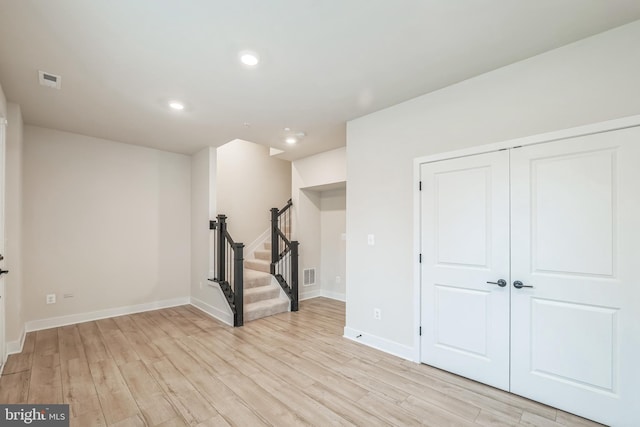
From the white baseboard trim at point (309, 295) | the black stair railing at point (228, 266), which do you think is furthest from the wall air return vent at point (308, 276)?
the black stair railing at point (228, 266)

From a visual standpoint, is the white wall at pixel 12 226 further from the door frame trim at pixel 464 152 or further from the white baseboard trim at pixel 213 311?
the door frame trim at pixel 464 152

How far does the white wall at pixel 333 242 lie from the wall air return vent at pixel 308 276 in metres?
0.22

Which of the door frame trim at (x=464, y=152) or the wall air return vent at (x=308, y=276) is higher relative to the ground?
the door frame trim at (x=464, y=152)

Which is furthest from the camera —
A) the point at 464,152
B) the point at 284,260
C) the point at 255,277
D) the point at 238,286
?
the point at 284,260

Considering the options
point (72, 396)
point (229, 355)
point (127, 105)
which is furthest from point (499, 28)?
point (72, 396)

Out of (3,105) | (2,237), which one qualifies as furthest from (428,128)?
(2,237)

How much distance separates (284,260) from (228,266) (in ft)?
3.28

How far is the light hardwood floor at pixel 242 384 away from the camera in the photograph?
2.12 meters

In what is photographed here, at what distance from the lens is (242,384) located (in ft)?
8.44

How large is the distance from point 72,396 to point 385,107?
4.01 meters

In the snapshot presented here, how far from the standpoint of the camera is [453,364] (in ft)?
8.93

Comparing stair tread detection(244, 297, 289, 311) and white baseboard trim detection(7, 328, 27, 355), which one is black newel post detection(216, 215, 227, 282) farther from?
white baseboard trim detection(7, 328, 27, 355)

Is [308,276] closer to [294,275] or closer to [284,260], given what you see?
[284,260]

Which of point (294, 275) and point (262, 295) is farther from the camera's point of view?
point (294, 275)
